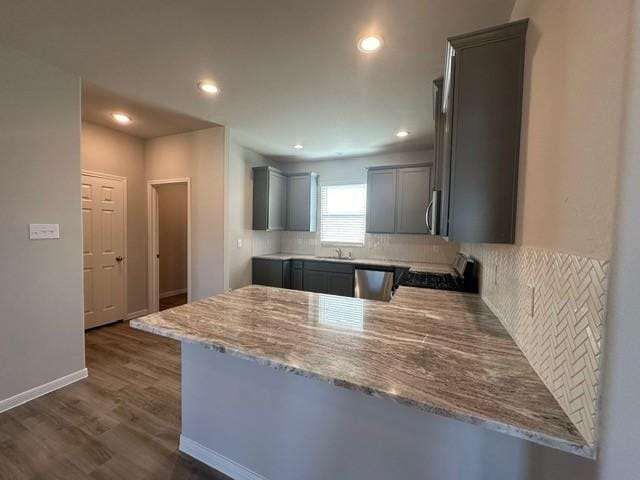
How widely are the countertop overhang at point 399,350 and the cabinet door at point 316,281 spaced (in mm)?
2661

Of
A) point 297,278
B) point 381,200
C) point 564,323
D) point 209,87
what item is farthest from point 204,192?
point 564,323

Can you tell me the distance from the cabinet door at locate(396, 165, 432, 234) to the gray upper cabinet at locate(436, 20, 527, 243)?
2864 millimetres

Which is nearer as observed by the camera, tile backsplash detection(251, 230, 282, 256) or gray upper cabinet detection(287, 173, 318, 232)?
tile backsplash detection(251, 230, 282, 256)

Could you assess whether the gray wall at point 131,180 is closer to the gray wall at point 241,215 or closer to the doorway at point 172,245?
the doorway at point 172,245

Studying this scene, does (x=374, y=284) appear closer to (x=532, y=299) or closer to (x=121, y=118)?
(x=532, y=299)

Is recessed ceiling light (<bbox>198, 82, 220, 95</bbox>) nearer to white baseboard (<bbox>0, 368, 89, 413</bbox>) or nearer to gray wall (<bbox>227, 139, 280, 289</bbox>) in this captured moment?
gray wall (<bbox>227, 139, 280, 289</bbox>)

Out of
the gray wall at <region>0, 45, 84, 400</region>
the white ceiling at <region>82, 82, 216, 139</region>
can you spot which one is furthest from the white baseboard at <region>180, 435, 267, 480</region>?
the white ceiling at <region>82, 82, 216, 139</region>

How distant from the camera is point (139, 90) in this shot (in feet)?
8.68

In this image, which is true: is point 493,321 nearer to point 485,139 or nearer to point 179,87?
point 485,139

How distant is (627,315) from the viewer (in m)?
0.58

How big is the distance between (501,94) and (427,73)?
4.01 ft

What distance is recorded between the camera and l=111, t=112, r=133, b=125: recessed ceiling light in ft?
10.6

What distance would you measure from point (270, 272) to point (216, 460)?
3.07m

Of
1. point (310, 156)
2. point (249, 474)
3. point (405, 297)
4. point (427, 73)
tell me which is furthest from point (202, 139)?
point (249, 474)
